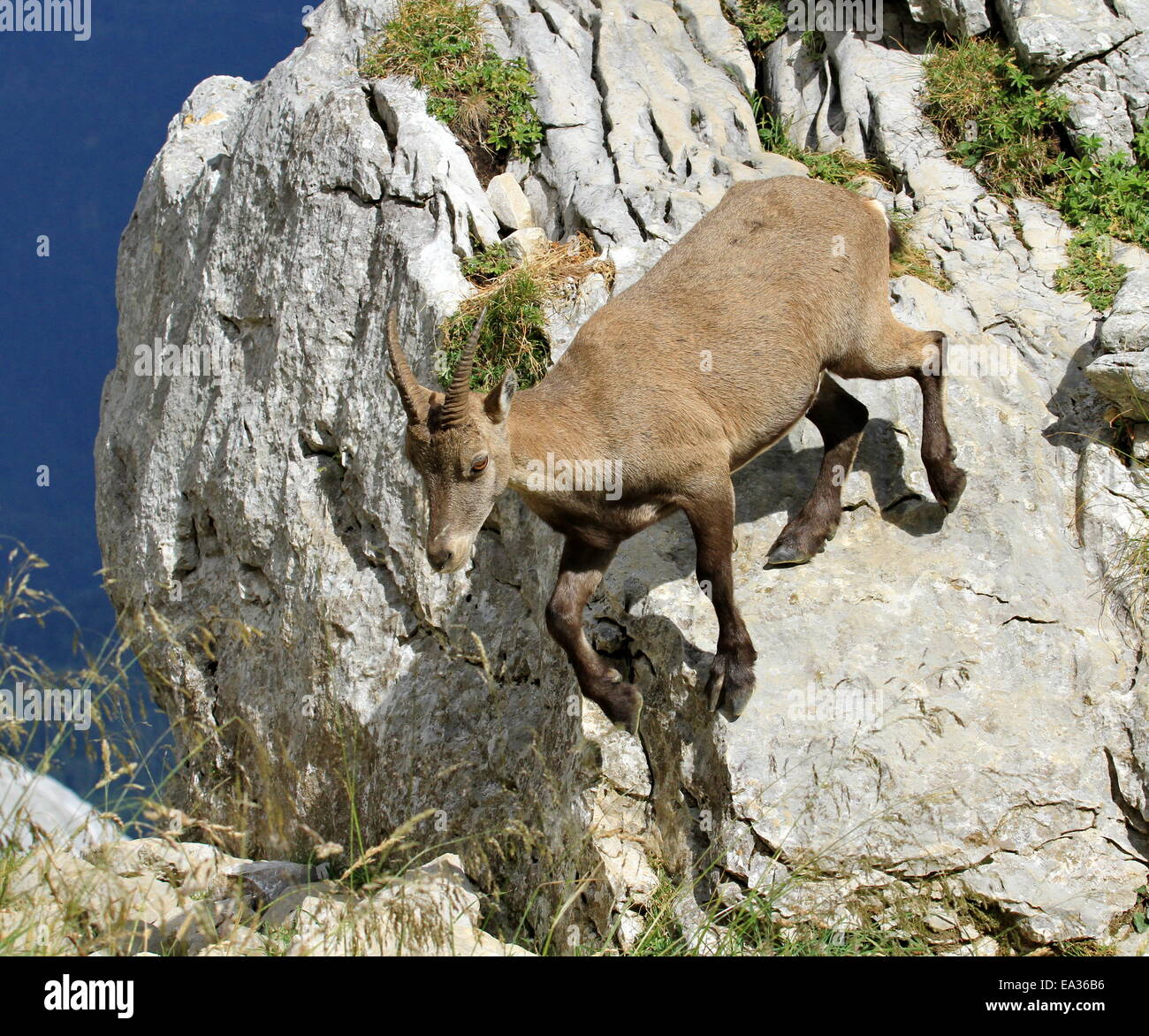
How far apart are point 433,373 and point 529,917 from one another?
3.66m

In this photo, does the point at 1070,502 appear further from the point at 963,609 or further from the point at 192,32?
the point at 192,32

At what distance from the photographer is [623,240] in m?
8.23

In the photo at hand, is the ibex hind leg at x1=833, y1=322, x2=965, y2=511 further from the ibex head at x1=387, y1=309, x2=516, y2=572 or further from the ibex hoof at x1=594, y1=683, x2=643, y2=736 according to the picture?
the ibex head at x1=387, y1=309, x2=516, y2=572

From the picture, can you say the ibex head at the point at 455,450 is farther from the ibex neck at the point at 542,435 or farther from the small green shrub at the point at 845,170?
the small green shrub at the point at 845,170

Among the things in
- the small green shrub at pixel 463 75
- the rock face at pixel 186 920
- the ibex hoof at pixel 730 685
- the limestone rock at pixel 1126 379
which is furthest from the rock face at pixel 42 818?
the small green shrub at pixel 463 75

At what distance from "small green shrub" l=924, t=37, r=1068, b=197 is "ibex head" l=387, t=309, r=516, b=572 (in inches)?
215

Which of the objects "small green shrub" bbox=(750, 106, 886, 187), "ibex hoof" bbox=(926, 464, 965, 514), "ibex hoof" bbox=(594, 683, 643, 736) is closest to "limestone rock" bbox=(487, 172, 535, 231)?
"small green shrub" bbox=(750, 106, 886, 187)

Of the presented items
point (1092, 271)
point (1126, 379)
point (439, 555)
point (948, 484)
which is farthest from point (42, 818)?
point (1092, 271)

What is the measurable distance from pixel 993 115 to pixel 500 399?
586cm

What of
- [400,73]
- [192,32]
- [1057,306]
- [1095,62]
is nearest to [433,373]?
[400,73]

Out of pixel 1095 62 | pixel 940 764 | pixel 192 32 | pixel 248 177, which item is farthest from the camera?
pixel 192 32

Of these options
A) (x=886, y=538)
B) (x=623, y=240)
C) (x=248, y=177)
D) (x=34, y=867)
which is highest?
(x=248, y=177)

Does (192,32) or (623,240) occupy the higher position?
(192,32)

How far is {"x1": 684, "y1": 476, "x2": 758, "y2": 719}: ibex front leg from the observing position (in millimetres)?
5680
